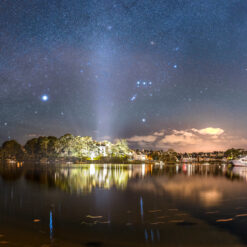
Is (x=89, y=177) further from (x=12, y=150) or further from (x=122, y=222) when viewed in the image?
(x=12, y=150)

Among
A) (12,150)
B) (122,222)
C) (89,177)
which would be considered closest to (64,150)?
(12,150)

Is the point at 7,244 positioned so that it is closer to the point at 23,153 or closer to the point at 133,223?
the point at 133,223

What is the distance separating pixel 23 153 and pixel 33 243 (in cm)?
18682

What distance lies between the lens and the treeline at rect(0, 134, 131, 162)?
145m

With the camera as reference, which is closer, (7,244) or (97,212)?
(7,244)

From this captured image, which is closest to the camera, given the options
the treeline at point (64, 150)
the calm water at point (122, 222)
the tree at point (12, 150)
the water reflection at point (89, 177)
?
the calm water at point (122, 222)

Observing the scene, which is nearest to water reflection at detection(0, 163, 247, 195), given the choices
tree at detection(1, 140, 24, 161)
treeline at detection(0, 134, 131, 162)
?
treeline at detection(0, 134, 131, 162)

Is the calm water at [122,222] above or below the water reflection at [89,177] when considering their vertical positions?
above

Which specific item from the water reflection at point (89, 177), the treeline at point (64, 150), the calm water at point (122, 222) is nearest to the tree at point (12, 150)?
the treeline at point (64, 150)

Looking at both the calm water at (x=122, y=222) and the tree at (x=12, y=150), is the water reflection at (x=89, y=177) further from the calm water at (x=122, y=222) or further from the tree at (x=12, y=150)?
the tree at (x=12, y=150)

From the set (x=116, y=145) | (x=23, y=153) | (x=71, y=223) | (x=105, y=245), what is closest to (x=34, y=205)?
(x=71, y=223)

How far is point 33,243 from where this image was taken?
9.08 metres

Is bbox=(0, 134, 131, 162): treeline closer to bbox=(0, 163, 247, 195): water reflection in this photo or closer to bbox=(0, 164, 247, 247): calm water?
bbox=(0, 163, 247, 195): water reflection

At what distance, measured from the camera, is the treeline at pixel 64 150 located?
5714 inches
